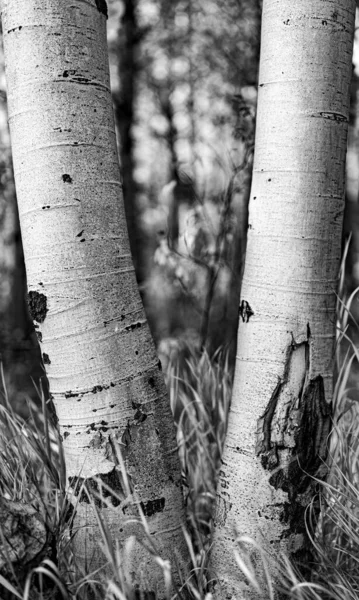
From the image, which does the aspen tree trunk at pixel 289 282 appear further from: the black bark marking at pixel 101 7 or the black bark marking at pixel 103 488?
the black bark marking at pixel 101 7

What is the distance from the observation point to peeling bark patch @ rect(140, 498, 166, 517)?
1136 millimetres

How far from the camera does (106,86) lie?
1.16 meters

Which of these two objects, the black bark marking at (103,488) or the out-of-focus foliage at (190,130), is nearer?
the black bark marking at (103,488)

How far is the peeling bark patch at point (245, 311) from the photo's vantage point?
120 cm

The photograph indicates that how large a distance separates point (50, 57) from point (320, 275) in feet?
2.32

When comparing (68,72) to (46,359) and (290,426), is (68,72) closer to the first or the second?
(46,359)

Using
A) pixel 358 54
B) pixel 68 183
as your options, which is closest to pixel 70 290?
pixel 68 183

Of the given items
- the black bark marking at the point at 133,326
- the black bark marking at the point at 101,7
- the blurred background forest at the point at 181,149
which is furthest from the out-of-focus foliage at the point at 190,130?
the black bark marking at the point at 133,326

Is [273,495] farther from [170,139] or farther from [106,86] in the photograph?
[170,139]

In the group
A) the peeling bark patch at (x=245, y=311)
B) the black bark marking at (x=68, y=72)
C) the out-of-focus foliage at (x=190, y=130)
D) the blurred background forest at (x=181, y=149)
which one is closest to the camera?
the black bark marking at (x=68, y=72)

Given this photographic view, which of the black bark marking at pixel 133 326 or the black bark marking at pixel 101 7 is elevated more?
the black bark marking at pixel 101 7

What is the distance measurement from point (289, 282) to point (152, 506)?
554mm

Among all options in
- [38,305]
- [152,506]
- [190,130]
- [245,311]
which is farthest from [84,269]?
[190,130]

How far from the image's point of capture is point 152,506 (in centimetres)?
114
